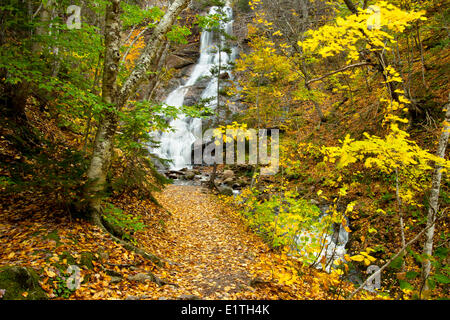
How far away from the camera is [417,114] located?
7.79 m

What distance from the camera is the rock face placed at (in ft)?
7.06

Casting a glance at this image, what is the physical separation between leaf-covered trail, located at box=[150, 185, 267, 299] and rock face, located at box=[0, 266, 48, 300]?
1.54 meters

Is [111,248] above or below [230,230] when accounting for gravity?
above

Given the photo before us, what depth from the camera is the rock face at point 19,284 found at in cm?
215

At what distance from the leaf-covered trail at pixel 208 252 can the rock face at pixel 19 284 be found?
154 cm

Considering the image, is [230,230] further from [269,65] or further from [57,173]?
[269,65]

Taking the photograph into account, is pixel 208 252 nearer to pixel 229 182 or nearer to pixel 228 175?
pixel 229 182

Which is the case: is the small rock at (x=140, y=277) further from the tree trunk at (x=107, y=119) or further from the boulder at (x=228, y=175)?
the boulder at (x=228, y=175)

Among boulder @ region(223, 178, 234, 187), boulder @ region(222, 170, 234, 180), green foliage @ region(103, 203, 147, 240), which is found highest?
green foliage @ region(103, 203, 147, 240)

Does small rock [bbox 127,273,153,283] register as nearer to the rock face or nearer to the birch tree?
the rock face

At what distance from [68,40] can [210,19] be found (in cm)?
340

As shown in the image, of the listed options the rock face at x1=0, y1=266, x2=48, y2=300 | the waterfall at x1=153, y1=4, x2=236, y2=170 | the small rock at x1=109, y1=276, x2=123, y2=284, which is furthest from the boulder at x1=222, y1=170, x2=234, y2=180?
the rock face at x1=0, y1=266, x2=48, y2=300

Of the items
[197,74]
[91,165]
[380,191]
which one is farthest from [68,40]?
[197,74]
